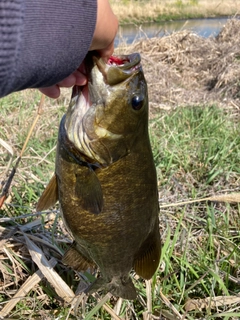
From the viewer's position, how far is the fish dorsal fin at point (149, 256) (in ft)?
6.52

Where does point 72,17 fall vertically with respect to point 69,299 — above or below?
above

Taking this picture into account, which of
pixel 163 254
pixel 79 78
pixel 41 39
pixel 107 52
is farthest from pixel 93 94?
pixel 163 254

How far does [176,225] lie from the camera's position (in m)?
3.08

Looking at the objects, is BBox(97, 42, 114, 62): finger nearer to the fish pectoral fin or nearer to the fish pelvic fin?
the fish pectoral fin

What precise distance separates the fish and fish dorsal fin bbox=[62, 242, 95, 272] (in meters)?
0.13

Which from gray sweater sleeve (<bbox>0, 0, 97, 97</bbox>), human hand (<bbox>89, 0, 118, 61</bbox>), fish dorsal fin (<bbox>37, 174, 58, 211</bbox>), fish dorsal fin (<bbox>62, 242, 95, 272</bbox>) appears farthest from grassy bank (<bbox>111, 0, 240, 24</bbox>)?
gray sweater sleeve (<bbox>0, 0, 97, 97</bbox>)

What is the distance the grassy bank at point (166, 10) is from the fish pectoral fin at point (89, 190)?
2602 centimetres

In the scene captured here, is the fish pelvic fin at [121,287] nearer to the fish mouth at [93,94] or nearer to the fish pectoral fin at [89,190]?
the fish pectoral fin at [89,190]

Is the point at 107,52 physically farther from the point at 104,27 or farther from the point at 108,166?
the point at 108,166

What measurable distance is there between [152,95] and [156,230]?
226 inches

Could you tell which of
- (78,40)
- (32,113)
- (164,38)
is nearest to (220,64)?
(164,38)

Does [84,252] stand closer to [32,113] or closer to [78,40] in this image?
[78,40]

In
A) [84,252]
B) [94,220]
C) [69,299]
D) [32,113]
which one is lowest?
[32,113]

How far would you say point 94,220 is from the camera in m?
1.85
